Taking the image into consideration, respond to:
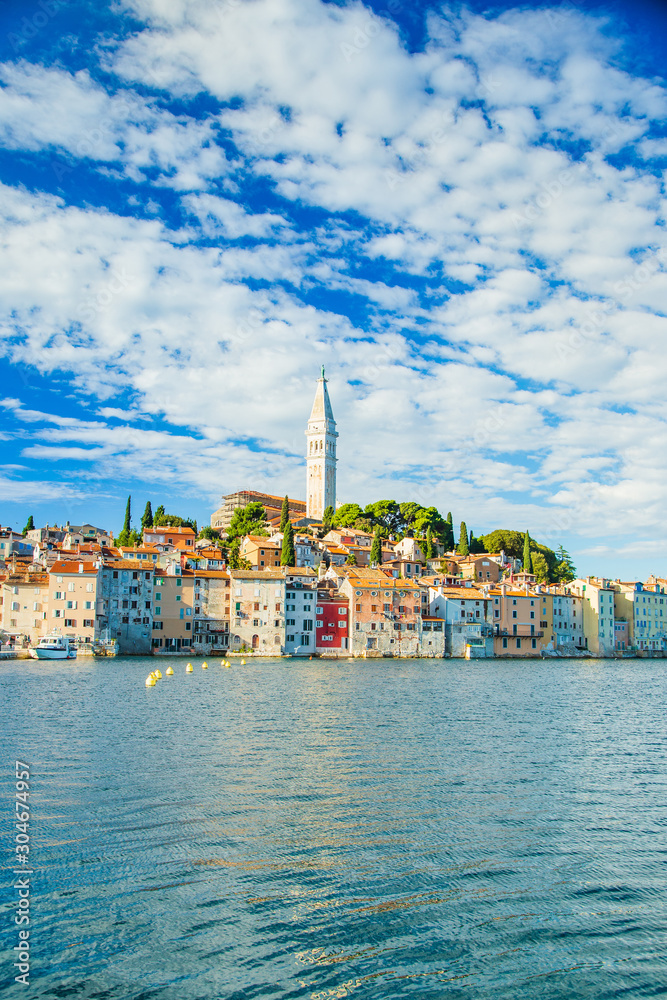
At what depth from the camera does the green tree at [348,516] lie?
124 metres

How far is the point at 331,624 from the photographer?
268ft

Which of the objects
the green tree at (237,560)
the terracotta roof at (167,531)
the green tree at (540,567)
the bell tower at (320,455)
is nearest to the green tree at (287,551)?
the green tree at (237,560)

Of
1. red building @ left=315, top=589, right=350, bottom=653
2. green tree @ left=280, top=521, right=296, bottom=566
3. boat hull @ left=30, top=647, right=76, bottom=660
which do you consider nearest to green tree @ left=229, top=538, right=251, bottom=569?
green tree @ left=280, top=521, right=296, bottom=566

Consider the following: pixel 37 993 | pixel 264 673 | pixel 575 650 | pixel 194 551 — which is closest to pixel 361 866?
pixel 37 993

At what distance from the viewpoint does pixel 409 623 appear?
277 feet

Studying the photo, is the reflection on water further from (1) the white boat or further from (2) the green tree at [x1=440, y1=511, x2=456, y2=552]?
(2) the green tree at [x1=440, y1=511, x2=456, y2=552]

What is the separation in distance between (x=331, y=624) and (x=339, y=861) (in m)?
69.3

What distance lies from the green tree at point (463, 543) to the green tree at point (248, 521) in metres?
31.4

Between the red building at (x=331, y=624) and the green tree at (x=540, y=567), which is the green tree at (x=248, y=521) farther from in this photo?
the green tree at (x=540, y=567)

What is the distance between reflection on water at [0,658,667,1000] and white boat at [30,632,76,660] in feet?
130

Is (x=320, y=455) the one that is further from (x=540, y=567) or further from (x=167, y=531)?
(x=167, y=531)

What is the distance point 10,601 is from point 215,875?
6738 centimetres

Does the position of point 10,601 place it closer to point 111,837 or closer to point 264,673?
point 264,673

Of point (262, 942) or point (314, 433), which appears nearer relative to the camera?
point (262, 942)
